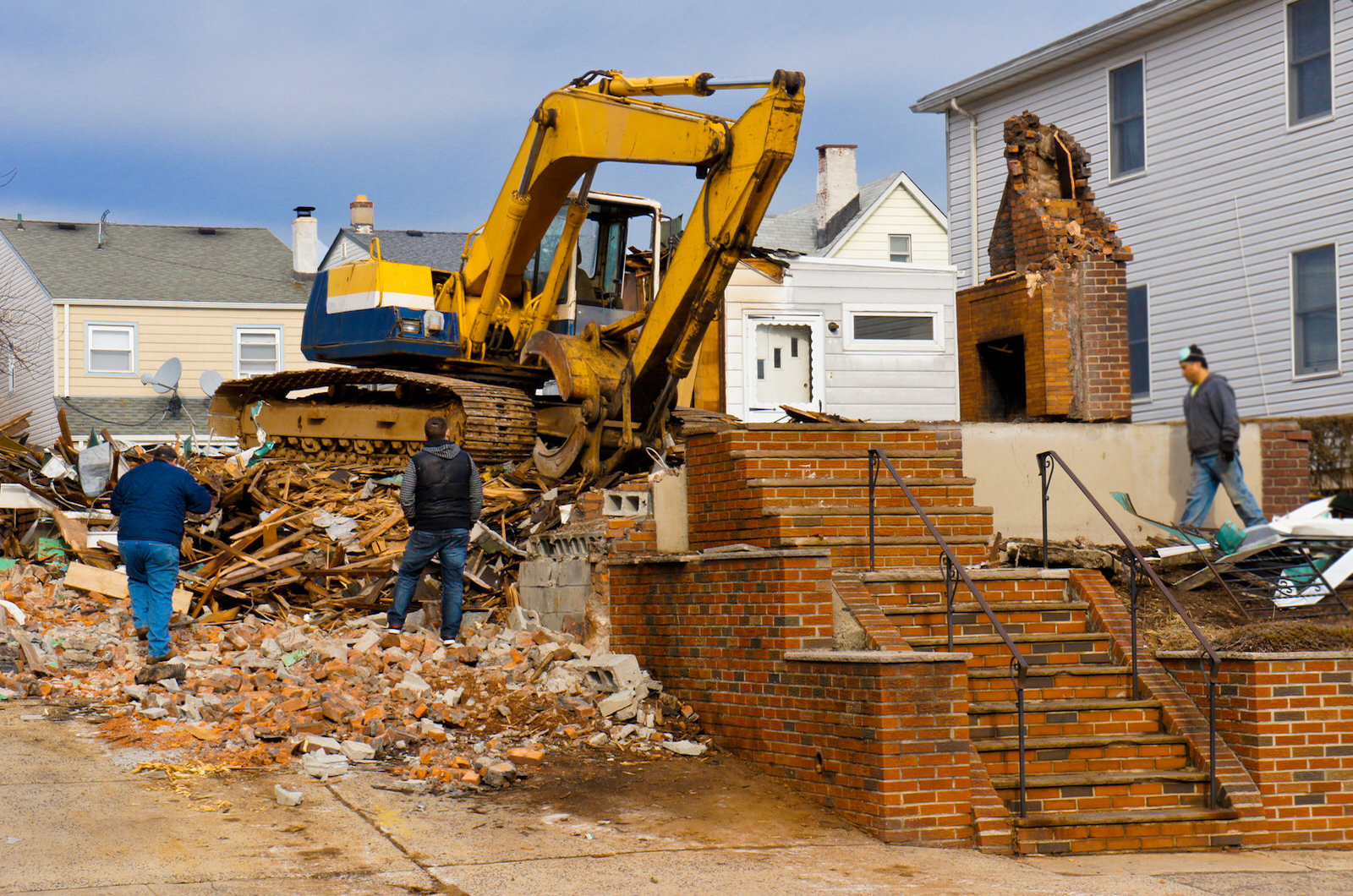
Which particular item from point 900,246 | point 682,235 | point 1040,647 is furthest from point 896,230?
point 1040,647

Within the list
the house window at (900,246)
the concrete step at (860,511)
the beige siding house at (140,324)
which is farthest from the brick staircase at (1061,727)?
the house window at (900,246)

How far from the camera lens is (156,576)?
10.0 m

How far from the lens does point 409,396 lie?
14.9 meters

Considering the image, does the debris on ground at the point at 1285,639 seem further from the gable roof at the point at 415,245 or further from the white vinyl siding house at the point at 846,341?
the gable roof at the point at 415,245

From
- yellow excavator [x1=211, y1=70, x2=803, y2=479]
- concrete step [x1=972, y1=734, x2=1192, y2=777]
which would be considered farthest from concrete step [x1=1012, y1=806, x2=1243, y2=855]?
yellow excavator [x1=211, y1=70, x2=803, y2=479]

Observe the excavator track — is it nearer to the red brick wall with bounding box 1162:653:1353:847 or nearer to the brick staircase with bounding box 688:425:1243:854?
the brick staircase with bounding box 688:425:1243:854

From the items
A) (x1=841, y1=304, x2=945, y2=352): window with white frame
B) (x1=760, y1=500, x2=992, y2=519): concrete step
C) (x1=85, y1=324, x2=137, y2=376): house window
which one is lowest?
(x1=760, y1=500, x2=992, y2=519): concrete step

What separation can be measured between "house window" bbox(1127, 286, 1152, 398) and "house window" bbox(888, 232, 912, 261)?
17.6m

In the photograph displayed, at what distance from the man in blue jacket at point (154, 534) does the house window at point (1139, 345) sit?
1548cm

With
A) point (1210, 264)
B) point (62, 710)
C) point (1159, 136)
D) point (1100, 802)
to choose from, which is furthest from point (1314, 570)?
point (1159, 136)

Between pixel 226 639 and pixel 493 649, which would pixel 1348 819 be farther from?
pixel 226 639

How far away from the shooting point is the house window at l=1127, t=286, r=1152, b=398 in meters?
21.3

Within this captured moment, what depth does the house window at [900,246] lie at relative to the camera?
129 feet

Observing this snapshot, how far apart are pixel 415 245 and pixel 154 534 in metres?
27.8
